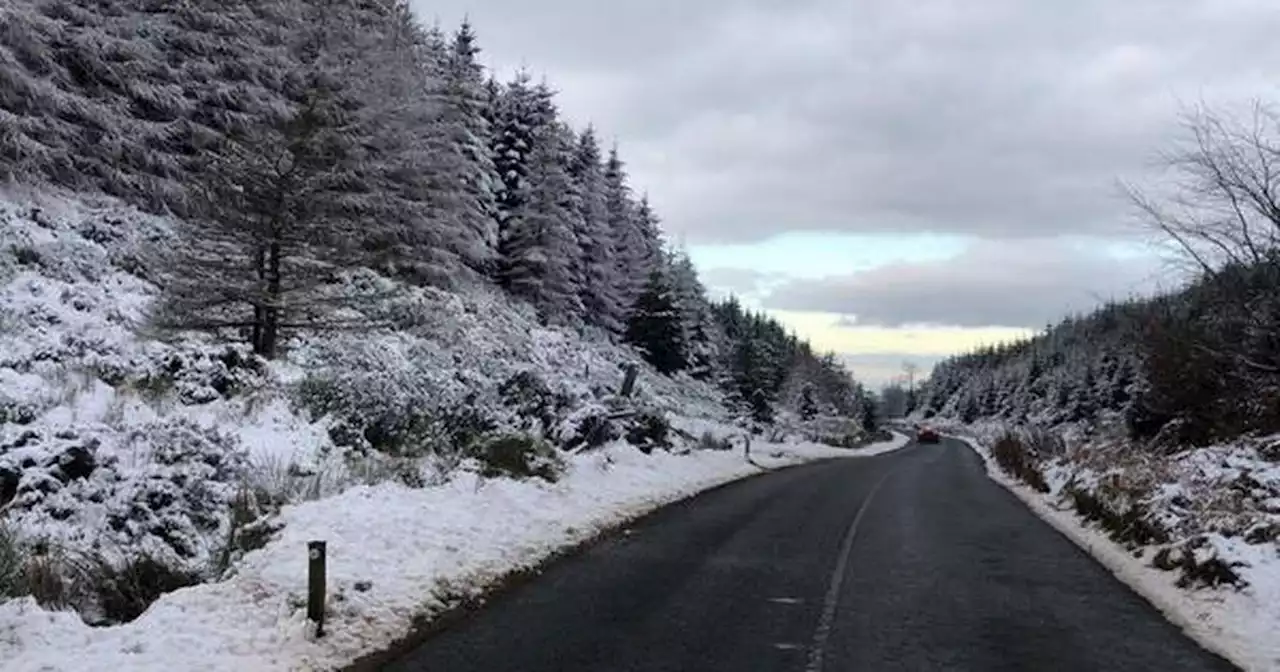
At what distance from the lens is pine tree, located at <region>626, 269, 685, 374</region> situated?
193 feet

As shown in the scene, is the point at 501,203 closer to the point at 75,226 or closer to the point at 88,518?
the point at 75,226

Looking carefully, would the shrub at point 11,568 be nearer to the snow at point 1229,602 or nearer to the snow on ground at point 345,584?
the snow on ground at point 345,584

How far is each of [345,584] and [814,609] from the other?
4121 mm

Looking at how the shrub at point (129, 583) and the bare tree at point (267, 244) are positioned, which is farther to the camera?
the bare tree at point (267, 244)

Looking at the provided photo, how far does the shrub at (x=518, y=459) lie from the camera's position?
52.5ft

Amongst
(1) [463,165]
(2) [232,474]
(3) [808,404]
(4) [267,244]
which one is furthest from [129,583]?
(3) [808,404]

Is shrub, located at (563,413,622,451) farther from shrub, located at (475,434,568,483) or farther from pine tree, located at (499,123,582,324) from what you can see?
pine tree, located at (499,123,582,324)

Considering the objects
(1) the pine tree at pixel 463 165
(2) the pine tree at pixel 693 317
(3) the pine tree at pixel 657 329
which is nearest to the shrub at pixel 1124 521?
(1) the pine tree at pixel 463 165

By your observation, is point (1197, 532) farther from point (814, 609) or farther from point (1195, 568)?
point (814, 609)

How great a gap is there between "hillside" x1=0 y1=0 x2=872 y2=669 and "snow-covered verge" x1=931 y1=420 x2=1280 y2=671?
660 centimetres

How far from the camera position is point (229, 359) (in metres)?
16.5

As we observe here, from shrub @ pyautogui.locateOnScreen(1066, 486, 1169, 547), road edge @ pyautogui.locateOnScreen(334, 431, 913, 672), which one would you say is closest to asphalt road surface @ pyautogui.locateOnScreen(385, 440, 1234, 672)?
road edge @ pyautogui.locateOnScreen(334, 431, 913, 672)

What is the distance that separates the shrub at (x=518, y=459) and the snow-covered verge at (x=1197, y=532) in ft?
26.5

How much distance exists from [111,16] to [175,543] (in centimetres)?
2252
